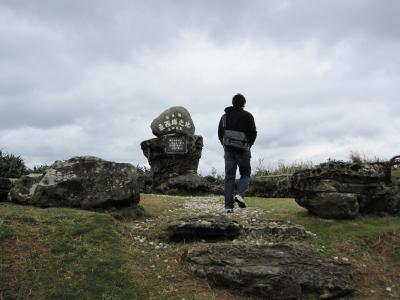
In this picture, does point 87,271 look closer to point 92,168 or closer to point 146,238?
point 146,238

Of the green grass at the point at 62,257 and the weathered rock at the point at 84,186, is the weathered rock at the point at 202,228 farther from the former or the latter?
the weathered rock at the point at 84,186

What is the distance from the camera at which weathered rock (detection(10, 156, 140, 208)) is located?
11336mm

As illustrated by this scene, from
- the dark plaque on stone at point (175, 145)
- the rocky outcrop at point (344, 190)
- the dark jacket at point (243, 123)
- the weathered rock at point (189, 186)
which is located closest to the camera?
the rocky outcrop at point (344, 190)

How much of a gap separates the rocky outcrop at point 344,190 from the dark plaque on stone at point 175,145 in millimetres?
9998

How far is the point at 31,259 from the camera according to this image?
8.34 metres

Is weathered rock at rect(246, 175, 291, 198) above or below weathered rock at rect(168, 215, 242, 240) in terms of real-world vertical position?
above

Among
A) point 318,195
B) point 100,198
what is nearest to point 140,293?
point 100,198

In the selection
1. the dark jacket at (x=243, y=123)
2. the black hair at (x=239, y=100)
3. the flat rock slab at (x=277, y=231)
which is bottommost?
the flat rock slab at (x=277, y=231)

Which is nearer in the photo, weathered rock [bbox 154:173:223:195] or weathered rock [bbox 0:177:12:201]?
weathered rock [bbox 0:177:12:201]

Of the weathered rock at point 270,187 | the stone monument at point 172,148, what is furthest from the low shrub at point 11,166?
the weathered rock at point 270,187

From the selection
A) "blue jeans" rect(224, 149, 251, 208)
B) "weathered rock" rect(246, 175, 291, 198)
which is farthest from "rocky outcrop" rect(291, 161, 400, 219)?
"weathered rock" rect(246, 175, 291, 198)

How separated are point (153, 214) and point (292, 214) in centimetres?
345

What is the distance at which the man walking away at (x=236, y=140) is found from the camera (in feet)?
39.4

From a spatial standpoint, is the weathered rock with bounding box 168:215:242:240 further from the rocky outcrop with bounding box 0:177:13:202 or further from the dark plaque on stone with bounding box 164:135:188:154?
the dark plaque on stone with bounding box 164:135:188:154
